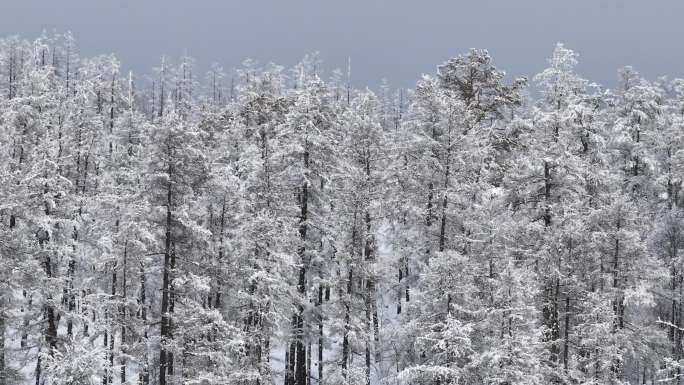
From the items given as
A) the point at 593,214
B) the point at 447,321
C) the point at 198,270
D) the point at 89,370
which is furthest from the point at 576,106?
the point at 89,370

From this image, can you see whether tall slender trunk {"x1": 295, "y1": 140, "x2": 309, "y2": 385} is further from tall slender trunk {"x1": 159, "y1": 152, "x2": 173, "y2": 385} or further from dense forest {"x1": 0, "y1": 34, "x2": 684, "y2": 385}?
tall slender trunk {"x1": 159, "y1": 152, "x2": 173, "y2": 385}

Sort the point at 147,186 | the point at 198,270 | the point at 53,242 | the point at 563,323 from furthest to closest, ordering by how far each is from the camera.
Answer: the point at 563,323, the point at 198,270, the point at 147,186, the point at 53,242

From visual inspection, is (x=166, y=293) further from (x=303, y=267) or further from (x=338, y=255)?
(x=338, y=255)

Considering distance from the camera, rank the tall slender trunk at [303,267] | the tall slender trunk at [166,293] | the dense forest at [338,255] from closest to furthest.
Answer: the dense forest at [338,255] → the tall slender trunk at [166,293] → the tall slender trunk at [303,267]

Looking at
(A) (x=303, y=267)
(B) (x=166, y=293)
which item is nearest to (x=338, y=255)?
(A) (x=303, y=267)

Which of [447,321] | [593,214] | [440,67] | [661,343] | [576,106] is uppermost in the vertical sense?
[440,67]

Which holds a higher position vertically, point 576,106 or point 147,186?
point 576,106

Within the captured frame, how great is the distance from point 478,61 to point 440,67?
2.33 metres

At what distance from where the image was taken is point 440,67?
3594 cm

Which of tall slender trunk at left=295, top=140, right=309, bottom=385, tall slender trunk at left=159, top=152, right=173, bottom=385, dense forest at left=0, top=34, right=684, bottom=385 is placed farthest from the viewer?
tall slender trunk at left=295, top=140, right=309, bottom=385

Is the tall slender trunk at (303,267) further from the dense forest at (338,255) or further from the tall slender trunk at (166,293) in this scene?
the tall slender trunk at (166,293)

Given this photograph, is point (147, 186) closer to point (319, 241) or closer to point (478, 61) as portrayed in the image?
point (319, 241)

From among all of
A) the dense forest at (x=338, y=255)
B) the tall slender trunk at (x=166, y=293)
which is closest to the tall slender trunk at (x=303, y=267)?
the dense forest at (x=338, y=255)

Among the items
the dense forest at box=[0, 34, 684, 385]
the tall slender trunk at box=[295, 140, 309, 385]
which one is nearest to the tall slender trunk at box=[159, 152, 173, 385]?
the dense forest at box=[0, 34, 684, 385]
